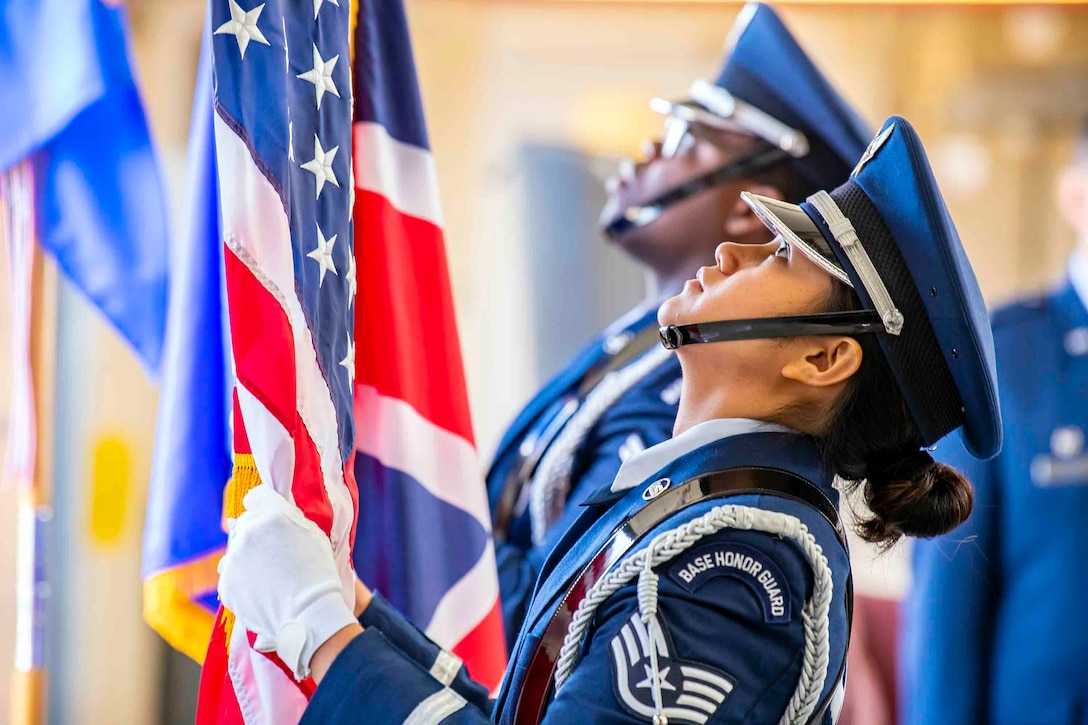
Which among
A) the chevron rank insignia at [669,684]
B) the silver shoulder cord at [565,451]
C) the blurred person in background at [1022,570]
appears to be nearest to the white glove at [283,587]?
the chevron rank insignia at [669,684]

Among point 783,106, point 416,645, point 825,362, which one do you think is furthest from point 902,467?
point 783,106

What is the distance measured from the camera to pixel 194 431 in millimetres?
1715

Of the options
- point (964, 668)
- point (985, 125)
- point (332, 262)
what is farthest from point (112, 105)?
point (985, 125)

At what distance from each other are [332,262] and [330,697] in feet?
1.76

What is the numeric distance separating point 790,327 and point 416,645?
53 cm

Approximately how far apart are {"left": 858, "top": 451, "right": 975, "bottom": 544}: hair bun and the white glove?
0.56 metres

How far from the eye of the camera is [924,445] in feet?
3.83

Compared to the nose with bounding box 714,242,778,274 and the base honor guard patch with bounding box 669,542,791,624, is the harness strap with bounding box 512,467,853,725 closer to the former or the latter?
the base honor guard patch with bounding box 669,542,791,624

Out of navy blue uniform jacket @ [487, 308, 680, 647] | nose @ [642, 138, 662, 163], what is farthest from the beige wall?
navy blue uniform jacket @ [487, 308, 680, 647]

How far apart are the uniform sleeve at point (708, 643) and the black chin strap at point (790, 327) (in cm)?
24

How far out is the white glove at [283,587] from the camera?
0.98m

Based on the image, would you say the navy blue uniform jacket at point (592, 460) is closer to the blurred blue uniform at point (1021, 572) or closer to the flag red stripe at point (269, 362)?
the blurred blue uniform at point (1021, 572)

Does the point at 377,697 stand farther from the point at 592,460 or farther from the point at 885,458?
the point at 592,460

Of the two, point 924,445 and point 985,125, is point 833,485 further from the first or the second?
point 985,125
